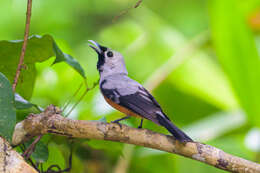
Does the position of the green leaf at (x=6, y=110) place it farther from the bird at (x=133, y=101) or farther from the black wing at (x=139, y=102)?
the black wing at (x=139, y=102)

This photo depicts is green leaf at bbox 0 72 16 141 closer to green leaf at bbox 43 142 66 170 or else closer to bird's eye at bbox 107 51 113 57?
green leaf at bbox 43 142 66 170

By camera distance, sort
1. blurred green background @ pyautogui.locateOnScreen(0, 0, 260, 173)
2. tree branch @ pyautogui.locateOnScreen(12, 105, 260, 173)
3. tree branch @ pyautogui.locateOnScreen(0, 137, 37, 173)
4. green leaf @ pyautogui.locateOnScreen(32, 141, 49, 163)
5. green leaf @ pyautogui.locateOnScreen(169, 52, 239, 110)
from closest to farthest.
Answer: tree branch @ pyautogui.locateOnScreen(0, 137, 37, 173) → tree branch @ pyautogui.locateOnScreen(12, 105, 260, 173) → green leaf @ pyautogui.locateOnScreen(32, 141, 49, 163) → blurred green background @ pyautogui.locateOnScreen(0, 0, 260, 173) → green leaf @ pyautogui.locateOnScreen(169, 52, 239, 110)

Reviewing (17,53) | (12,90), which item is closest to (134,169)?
(17,53)

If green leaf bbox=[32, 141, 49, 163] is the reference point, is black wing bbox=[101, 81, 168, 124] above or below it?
above

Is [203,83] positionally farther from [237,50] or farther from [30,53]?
[30,53]

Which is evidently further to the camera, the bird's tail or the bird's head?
the bird's head

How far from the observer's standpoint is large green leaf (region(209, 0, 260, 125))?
2.79 meters

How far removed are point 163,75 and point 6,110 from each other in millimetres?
1734

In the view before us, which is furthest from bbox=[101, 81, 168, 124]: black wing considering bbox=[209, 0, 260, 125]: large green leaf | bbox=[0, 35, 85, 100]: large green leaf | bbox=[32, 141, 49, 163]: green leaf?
bbox=[209, 0, 260, 125]: large green leaf

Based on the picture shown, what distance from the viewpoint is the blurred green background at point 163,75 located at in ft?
8.87

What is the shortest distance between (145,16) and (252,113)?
1.77 meters

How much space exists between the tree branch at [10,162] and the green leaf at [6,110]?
5cm

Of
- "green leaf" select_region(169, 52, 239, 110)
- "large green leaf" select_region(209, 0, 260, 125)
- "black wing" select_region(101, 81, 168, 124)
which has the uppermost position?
"large green leaf" select_region(209, 0, 260, 125)

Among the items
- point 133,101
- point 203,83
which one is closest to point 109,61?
point 133,101
